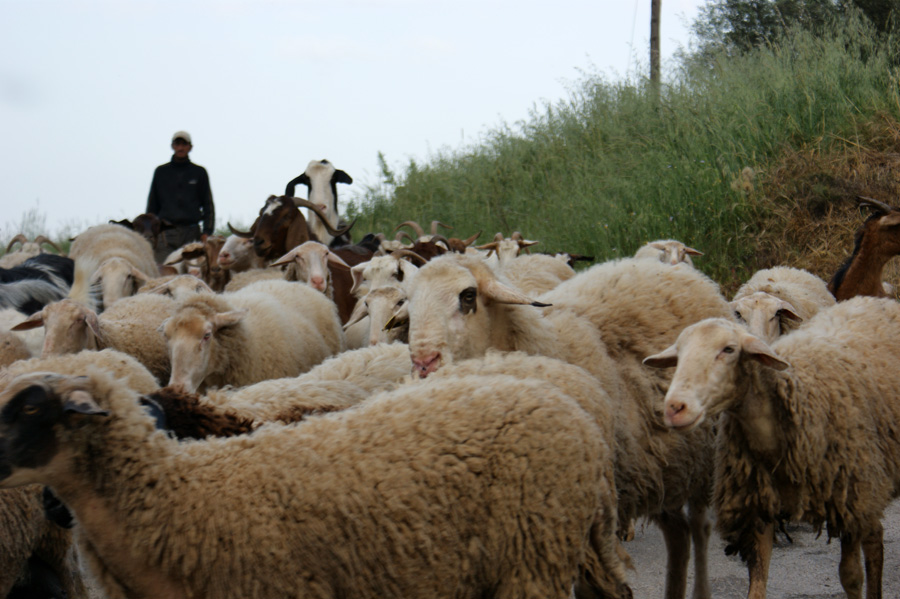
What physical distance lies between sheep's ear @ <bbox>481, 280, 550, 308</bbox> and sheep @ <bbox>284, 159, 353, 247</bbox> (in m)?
6.76

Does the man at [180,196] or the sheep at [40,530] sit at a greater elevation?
the man at [180,196]

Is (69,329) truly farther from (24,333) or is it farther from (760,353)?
(760,353)

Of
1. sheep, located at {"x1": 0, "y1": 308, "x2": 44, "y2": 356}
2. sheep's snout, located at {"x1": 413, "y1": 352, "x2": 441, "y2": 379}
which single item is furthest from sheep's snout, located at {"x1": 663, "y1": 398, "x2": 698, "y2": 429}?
sheep, located at {"x1": 0, "y1": 308, "x2": 44, "y2": 356}

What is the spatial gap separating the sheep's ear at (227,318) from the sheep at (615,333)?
1604 millimetres

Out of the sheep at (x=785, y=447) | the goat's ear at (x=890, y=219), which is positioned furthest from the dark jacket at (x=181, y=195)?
the sheep at (x=785, y=447)

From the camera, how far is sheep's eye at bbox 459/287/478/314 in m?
4.33

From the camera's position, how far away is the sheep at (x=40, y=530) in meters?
3.79

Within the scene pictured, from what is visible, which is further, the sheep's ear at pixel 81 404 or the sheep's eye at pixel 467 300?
the sheep's eye at pixel 467 300

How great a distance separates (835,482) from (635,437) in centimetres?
90

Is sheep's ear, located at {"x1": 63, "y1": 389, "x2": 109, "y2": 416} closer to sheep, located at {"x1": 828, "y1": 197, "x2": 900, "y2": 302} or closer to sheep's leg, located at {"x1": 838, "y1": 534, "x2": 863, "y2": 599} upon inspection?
sheep's leg, located at {"x1": 838, "y1": 534, "x2": 863, "y2": 599}

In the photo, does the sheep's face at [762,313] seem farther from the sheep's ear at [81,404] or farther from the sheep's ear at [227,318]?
the sheep's ear at [81,404]

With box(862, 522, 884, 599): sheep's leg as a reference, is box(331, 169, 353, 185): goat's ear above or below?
above

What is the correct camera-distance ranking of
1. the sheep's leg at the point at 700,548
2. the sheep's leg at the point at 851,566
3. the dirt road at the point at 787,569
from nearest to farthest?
the sheep's leg at the point at 851,566 < the dirt road at the point at 787,569 < the sheep's leg at the point at 700,548

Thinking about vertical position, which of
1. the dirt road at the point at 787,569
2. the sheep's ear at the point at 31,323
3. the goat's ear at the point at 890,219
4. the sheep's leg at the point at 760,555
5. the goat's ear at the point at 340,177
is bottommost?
the dirt road at the point at 787,569
